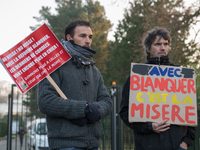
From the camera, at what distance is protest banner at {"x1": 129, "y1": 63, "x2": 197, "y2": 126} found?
8.91 ft

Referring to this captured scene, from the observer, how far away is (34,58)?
8.67 feet

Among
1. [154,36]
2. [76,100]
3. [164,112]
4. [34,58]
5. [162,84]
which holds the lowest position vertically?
[164,112]

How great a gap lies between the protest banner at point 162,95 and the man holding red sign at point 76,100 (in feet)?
0.97

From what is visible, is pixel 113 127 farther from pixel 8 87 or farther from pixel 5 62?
pixel 5 62

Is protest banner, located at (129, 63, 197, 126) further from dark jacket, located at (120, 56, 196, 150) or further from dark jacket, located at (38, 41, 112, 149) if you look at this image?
dark jacket, located at (38, 41, 112, 149)

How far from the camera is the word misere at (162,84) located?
2.80 m

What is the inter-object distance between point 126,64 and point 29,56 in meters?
25.1

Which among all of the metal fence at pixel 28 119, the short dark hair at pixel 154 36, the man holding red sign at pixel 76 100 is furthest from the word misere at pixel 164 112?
the metal fence at pixel 28 119

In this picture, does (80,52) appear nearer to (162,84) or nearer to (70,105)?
(70,105)

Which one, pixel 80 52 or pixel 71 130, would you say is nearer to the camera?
pixel 71 130

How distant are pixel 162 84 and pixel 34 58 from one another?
1262 millimetres

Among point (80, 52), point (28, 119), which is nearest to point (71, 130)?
point (80, 52)

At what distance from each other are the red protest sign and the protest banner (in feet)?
2.46

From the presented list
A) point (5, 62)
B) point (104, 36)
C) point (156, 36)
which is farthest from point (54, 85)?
point (104, 36)
